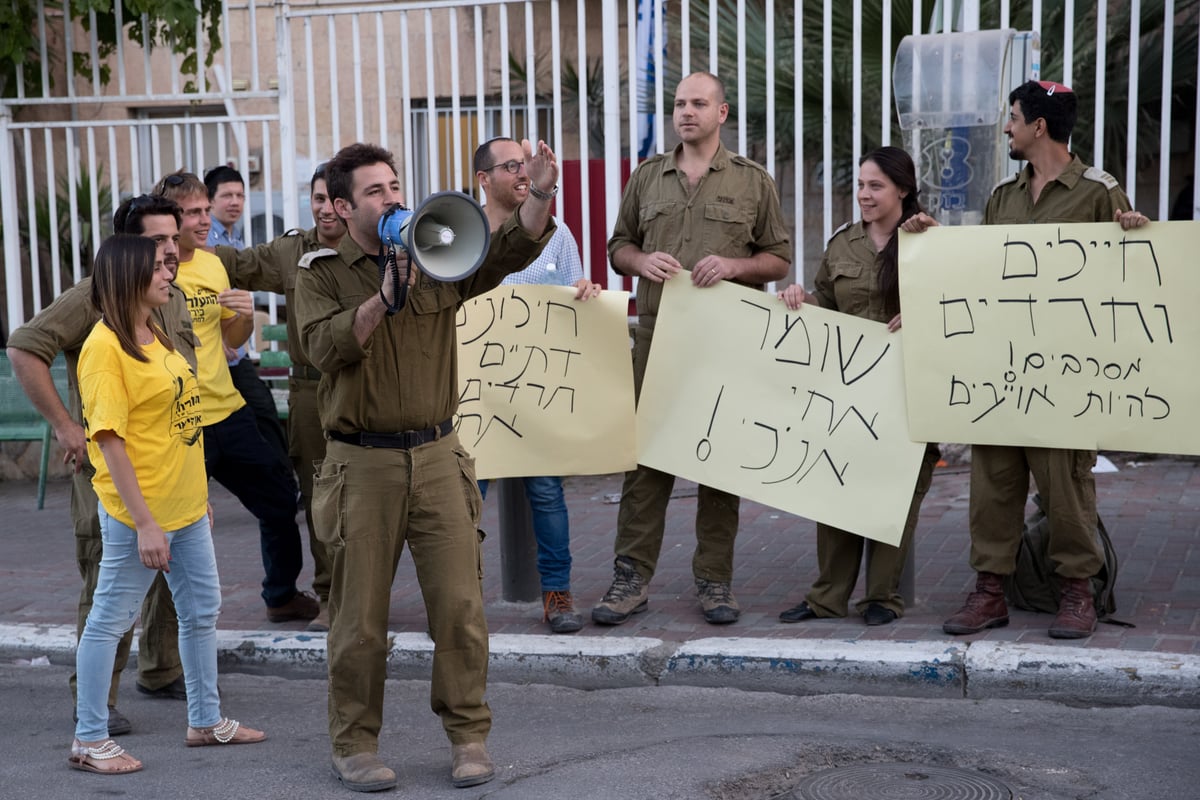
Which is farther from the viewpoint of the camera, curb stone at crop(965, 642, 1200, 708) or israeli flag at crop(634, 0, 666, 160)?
israeli flag at crop(634, 0, 666, 160)

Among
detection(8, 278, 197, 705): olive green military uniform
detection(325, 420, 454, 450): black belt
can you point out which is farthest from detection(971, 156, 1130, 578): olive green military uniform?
detection(8, 278, 197, 705): olive green military uniform

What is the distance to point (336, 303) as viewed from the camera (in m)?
4.25

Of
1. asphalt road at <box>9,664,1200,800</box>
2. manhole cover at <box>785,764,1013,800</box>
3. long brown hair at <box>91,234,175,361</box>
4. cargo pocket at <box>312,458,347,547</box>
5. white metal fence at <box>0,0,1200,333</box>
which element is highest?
white metal fence at <box>0,0,1200,333</box>

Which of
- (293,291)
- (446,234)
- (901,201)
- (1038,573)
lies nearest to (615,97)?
(901,201)

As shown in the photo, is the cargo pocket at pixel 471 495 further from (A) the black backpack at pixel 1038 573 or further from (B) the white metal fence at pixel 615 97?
(B) the white metal fence at pixel 615 97

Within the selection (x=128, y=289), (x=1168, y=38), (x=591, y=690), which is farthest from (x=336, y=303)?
(x=1168, y=38)

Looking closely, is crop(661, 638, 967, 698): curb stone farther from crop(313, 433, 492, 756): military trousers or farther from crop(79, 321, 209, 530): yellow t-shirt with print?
crop(79, 321, 209, 530): yellow t-shirt with print

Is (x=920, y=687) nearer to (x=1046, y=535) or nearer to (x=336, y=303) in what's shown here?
(x=1046, y=535)

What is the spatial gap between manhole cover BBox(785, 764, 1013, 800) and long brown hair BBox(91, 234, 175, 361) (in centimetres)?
245

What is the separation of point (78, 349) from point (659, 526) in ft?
7.83

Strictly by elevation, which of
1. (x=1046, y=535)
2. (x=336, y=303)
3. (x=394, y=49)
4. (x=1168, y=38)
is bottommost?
(x=1046, y=535)

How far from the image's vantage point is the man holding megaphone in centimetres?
422

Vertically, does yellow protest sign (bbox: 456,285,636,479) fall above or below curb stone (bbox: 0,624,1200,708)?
above

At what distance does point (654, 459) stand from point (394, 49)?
8843 mm
